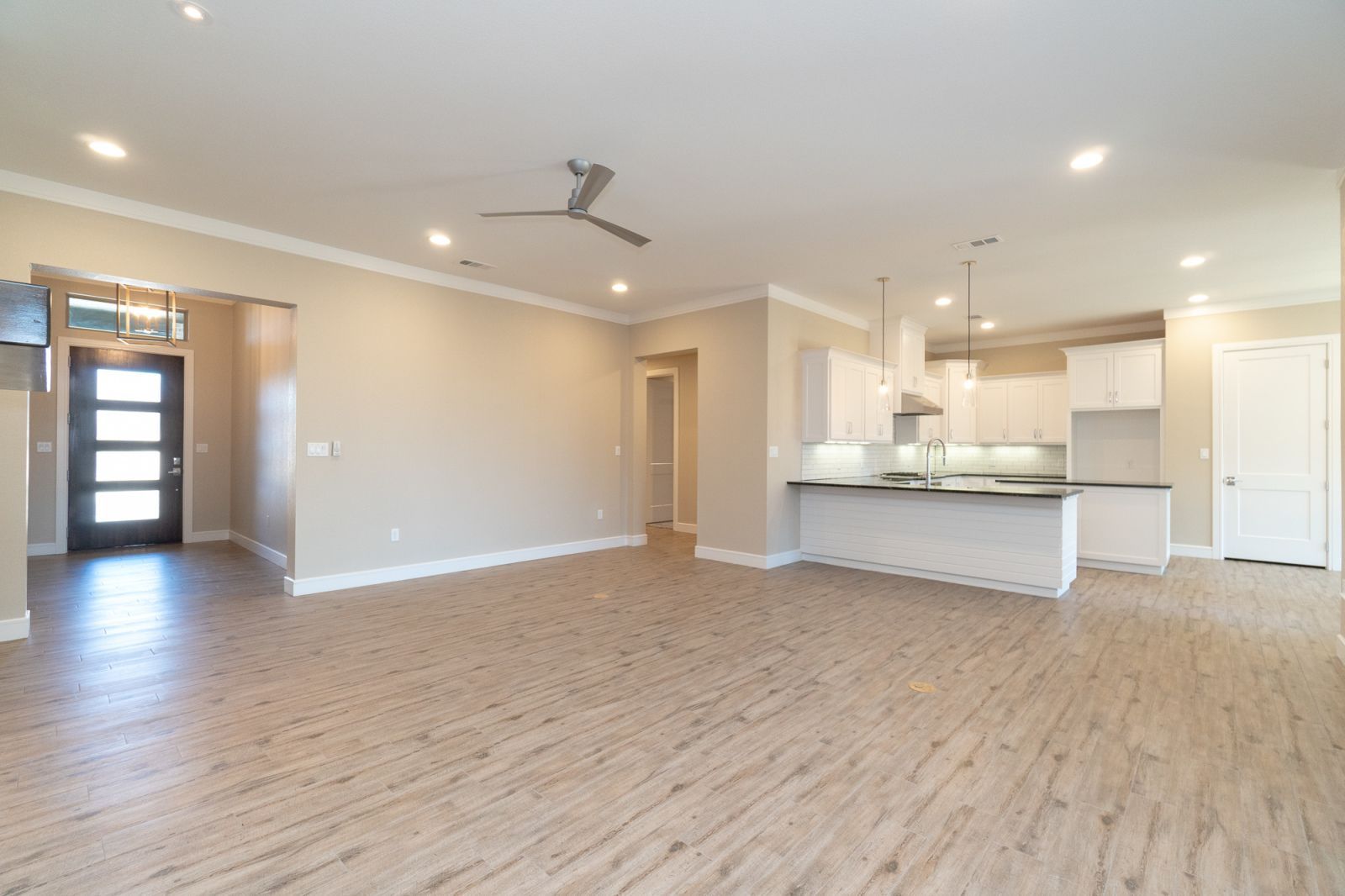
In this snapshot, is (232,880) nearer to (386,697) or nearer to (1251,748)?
(386,697)

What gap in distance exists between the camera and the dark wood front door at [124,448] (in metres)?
7.12

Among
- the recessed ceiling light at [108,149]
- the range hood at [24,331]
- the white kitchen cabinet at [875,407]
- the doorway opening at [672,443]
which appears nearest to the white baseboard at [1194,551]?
the white kitchen cabinet at [875,407]

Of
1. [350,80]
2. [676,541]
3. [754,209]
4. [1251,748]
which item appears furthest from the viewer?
[676,541]

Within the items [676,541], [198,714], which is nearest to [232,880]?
[198,714]

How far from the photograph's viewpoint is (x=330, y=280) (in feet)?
17.4

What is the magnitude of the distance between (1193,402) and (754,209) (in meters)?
6.45

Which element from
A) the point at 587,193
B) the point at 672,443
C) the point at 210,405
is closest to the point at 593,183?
the point at 587,193

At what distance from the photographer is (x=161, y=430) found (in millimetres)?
7711

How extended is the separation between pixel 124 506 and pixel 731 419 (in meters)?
7.68

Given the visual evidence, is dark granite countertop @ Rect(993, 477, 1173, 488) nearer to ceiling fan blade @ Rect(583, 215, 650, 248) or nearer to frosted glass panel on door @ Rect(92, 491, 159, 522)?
ceiling fan blade @ Rect(583, 215, 650, 248)

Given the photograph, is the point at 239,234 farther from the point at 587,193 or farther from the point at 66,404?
the point at 66,404

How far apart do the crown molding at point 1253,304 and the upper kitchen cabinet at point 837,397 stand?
373 centimetres

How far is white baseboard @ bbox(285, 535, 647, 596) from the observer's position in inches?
205

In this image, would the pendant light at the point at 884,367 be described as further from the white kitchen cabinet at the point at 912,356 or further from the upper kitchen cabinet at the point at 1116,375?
the upper kitchen cabinet at the point at 1116,375
